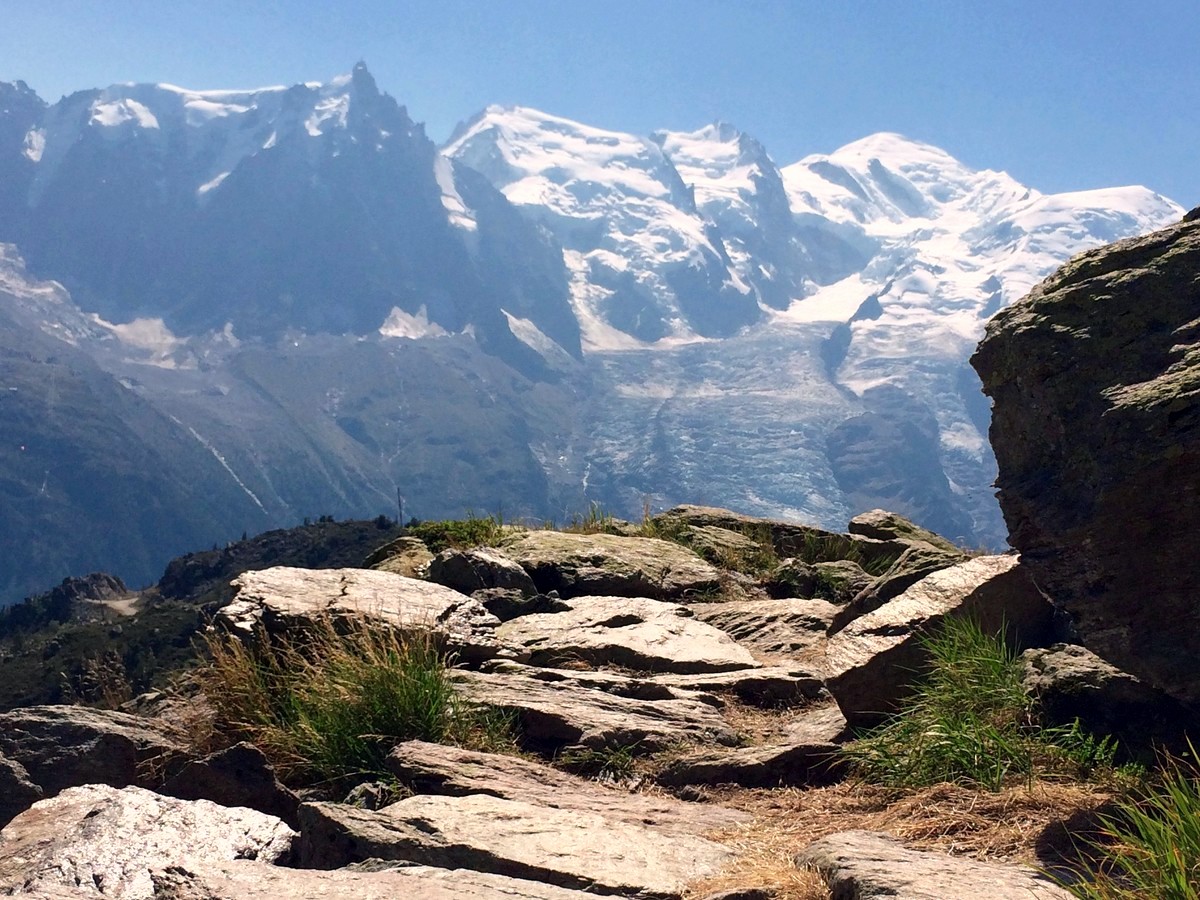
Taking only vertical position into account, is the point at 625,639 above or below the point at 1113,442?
below

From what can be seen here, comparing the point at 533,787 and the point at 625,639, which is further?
the point at 625,639

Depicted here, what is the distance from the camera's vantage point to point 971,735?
856cm

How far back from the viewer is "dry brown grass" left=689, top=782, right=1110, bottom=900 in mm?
6938

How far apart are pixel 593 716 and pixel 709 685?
191 centimetres

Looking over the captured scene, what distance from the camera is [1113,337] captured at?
8.04 metres

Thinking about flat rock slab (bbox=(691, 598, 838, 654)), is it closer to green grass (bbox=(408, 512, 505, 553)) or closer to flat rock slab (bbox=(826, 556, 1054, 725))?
flat rock slab (bbox=(826, 556, 1054, 725))

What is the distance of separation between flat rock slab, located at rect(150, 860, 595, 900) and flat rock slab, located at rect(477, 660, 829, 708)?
17.8 feet

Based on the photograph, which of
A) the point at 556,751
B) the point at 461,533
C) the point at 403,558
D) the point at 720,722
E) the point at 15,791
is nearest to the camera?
the point at 15,791

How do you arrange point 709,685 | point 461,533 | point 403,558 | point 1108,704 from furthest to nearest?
point 461,533 < point 403,558 < point 709,685 < point 1108,704

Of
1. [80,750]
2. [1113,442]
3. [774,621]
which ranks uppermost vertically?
[1113,442]

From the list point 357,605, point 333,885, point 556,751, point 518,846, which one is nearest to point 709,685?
point 556,751

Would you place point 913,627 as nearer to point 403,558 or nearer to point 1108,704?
point 1108,704

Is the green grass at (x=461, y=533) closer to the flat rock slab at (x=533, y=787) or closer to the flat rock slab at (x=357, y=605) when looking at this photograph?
the flat rock slab at (x=357, y=605)

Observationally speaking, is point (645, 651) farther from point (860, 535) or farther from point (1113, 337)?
point (860, 535)
